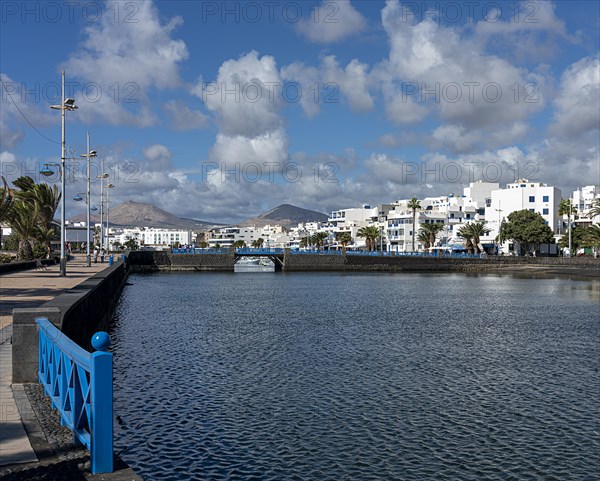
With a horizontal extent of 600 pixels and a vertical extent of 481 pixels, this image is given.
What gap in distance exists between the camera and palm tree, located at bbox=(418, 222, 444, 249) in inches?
6132

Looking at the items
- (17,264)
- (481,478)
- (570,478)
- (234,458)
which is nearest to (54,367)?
(234,458)

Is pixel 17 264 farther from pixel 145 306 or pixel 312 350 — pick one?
pixel 312 350

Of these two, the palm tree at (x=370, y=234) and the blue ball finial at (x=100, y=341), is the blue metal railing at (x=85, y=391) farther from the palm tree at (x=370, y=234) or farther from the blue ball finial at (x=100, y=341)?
the palm tree at (x=370, y=234)

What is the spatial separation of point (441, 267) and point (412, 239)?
1450 inches

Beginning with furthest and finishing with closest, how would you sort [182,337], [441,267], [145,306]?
1. [441,267]
2. [145,306]
3. [182,337]

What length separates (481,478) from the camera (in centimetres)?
1358

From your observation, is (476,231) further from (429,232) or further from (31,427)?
(31,427)

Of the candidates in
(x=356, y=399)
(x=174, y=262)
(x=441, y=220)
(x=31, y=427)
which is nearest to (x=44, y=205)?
(x=174, y=262)

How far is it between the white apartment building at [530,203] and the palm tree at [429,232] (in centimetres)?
1368

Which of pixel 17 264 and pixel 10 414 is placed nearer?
pixel 10 414

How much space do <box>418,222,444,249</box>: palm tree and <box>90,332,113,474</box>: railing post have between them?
496 ft

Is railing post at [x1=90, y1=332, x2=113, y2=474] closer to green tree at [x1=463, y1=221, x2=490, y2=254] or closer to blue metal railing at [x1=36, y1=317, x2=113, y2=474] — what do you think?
blue metal railing at [x1=36, y1=317, x2=113, y2=474]

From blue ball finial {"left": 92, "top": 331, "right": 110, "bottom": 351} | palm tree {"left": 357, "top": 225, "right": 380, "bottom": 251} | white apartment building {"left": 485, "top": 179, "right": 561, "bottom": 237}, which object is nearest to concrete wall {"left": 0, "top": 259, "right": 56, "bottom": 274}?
blue ball finial {"left": 92, "top": 331, "right": 110, "bottom": 351}

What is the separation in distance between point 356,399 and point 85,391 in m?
11.8
